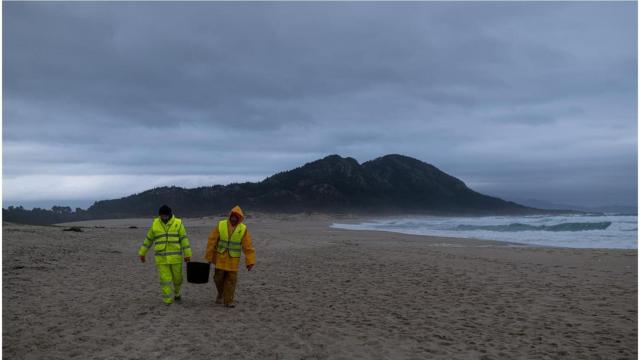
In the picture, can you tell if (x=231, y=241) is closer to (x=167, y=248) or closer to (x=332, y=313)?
(x=167, y=248)

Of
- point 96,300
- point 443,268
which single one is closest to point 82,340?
point 96,300

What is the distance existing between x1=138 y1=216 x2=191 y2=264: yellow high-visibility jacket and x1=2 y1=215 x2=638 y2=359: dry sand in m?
0.78

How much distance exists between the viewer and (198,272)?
8352 millimetres

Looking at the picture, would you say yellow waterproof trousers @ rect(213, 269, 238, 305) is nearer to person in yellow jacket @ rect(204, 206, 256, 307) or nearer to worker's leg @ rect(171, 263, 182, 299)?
person in yellow jacket @ rect(204, 206, 256, 307)

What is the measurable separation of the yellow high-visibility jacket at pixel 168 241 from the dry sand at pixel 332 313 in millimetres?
779

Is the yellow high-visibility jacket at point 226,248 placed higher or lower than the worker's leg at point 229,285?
higher

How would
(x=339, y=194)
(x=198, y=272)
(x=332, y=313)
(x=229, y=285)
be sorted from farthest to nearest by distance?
(x=339, y=194) < (x=198, y=272) < (x=229, y=285) < (x=332, y=313)

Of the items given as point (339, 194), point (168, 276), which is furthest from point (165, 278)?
point (339, 194)

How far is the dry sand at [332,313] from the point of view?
5.99 m

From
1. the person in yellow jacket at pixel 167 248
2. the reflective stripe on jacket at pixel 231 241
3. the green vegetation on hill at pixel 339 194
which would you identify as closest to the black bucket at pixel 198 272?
the person in yellow jacket at pixel 167 248

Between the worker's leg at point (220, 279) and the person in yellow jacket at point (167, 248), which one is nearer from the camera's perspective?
the person in yellow jacket at point (167, 248)

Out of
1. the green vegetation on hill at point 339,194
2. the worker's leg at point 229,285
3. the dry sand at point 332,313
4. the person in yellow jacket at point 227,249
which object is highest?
the green vegetation on hill at point 339,194

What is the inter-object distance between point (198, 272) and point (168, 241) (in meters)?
0.71

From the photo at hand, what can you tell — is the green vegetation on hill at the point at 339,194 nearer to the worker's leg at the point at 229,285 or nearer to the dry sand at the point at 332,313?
the dry sand at the point at 332,313
